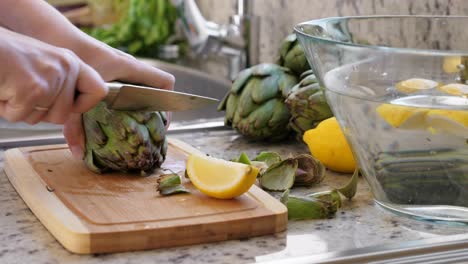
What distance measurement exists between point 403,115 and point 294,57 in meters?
0.47

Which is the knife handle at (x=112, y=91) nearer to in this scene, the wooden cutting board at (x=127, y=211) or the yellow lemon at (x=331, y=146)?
the wooden cutting board at (x=127, y=211)

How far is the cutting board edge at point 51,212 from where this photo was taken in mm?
939

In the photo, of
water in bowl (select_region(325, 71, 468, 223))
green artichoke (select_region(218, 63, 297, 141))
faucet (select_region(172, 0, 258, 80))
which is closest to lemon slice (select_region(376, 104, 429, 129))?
water in bowl (select_region(325, 71, 468, 223))

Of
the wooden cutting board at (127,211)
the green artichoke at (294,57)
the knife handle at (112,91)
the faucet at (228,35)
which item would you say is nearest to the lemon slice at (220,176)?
the wooden cutting board at (127,211)

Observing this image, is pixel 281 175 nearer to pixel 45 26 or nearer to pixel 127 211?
pixel 127 211

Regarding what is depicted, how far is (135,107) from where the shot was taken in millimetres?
1187

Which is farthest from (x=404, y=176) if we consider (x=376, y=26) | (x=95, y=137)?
(x=95, y=137)

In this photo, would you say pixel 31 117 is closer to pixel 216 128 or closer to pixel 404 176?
pixel 404 176

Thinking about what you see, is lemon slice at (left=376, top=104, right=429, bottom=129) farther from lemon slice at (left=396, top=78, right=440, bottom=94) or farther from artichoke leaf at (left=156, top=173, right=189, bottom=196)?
artichoke leaf at (left=156, top=173, right=189, bottom=196)

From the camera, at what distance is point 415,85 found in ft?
3.39

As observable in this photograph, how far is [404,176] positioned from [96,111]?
0.42 metres

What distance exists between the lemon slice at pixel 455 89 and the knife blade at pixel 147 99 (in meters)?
0.31

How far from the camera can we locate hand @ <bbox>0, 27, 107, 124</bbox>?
951 millimetres

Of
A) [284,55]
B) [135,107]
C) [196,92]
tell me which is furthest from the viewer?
[196,92]
